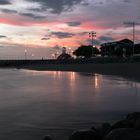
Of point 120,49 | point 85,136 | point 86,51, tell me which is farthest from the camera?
point 86,51

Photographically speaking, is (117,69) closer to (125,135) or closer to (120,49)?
(125,135)

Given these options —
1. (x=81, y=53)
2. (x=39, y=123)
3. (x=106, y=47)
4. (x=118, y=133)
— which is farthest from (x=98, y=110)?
(x=81, y=53)

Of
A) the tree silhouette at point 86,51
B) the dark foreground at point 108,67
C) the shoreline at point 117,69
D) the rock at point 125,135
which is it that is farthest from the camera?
the tree silhouette at point 86,51

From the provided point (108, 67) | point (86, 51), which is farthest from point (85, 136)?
point (86, 51)

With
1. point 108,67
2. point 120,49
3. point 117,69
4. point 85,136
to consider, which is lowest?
point 117,69

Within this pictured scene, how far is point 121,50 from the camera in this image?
437 feet

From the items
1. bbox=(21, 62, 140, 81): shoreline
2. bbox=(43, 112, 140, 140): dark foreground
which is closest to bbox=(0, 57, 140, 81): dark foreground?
bbox=(21, 62, 140, 81): shoreline

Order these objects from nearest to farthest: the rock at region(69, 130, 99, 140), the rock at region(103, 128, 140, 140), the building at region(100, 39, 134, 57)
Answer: the rock at region(103, 128, 140, 140) → the rock at region(69, 130, 99, 140) → the building at region(100, 39, 134, 57)

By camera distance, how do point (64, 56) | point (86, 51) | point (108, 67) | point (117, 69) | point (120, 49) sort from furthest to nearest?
1. point (64, 56)
2. point (86, 51)
3. point (120, 49)
4. point (108, 67)
5. point (117, 69)

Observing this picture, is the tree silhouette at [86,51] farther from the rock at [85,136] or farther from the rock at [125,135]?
the rock at [125,135]

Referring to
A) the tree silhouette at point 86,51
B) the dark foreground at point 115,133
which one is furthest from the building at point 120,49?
the dark foreground at point 115,133

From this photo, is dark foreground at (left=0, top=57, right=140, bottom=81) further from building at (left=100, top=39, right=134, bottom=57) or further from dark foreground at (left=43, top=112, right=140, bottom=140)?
building at (left=100, top=39, right=134, bottom=57)

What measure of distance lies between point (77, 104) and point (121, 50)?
116633mm

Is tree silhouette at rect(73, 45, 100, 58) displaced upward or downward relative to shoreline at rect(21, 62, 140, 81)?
upward
